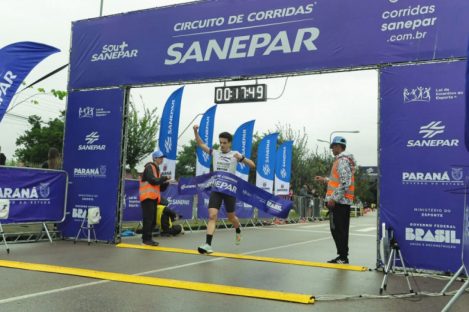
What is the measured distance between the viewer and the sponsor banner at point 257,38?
7.25m

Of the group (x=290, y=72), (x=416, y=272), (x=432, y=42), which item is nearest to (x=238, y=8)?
(x=290, y=72)

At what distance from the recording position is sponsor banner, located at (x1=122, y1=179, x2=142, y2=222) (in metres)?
12.7

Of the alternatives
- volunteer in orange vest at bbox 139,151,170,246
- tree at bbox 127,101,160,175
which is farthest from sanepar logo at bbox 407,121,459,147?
tree at bbox 127,101,160,175

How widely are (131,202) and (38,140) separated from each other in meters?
46.6

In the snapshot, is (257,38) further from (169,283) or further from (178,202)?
(178,202)

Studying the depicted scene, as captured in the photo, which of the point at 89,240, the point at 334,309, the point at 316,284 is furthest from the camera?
the point at 89,240

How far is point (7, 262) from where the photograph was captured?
6863 mm

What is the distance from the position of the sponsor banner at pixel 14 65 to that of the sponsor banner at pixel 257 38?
176 centimetres

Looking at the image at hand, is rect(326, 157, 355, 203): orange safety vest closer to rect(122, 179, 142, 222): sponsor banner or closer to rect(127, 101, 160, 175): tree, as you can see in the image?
rect(122, 179, 142, 222): sponsor banner

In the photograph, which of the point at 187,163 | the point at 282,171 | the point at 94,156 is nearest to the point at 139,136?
the point at 282,171

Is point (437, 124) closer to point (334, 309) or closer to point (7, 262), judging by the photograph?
point (334, 309)

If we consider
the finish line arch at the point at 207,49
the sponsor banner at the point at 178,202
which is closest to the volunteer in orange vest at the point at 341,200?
the finish line arch at the point at 207,49

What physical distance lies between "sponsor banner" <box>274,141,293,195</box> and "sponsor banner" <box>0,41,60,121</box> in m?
14.6

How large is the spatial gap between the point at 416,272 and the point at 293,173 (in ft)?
114
